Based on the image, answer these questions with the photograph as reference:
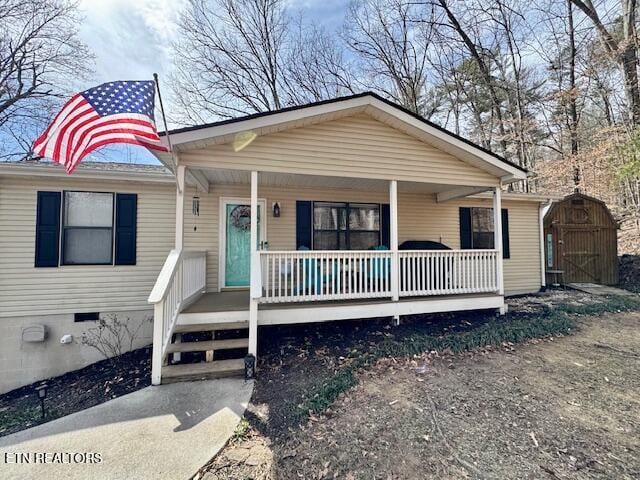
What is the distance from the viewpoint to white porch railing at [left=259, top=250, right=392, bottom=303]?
17.1ft

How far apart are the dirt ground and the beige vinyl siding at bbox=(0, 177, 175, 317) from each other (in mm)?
4146

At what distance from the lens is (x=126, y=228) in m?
6.34

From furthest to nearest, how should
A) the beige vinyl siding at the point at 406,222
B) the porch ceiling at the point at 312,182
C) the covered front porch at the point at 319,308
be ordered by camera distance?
1. the beige vinyl siding at the point at 406,222
2. the porch ceiling at the point at 312,182
3. the covered front porch at the point at 319,308

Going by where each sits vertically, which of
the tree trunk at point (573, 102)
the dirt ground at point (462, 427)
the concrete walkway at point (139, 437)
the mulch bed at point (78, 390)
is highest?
the tree trunk at point (573, 102)

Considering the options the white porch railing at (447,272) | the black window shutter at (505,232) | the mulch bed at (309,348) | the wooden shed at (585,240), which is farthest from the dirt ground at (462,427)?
the wooden shed at (585,240)

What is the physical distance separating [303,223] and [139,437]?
5120 millimetres

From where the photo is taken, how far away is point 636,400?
11.5 ft

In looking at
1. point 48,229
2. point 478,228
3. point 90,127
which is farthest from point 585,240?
point 48,229

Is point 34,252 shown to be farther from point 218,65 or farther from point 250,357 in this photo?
point 218,65

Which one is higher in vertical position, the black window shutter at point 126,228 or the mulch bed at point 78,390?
the black window shutter at point 126,228

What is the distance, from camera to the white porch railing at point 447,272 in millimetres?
5953

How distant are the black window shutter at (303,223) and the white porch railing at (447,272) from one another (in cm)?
237

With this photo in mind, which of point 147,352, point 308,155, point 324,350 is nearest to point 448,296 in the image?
point 324,350

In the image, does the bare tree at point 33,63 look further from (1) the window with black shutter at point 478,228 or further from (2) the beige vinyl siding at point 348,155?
(1) the window with black shutter at point 478,228
